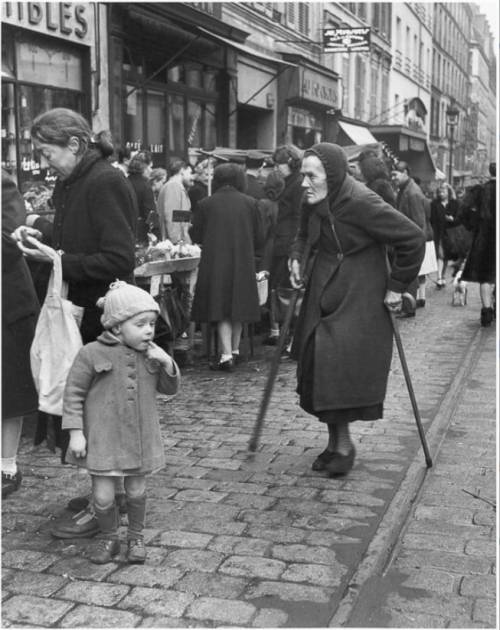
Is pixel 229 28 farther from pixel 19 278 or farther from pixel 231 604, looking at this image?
pixel 231 604

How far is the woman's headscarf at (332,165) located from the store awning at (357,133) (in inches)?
873

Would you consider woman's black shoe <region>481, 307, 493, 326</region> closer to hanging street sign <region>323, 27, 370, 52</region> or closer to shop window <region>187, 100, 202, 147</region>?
shop window <region>187, 100, 202, 147</region>

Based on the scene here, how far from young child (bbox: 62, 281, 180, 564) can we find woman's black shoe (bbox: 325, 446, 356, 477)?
155 cm

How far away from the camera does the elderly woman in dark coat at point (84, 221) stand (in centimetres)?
440

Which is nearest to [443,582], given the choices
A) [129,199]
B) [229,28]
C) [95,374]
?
[95,374]

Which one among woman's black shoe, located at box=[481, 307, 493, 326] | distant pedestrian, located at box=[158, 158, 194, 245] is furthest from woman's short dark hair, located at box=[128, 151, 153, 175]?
woman's black shoe, located at box=[481, 307, 493, 326]

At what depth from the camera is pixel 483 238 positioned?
11.4 metres

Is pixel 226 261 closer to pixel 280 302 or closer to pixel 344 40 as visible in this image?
pixel 280 302

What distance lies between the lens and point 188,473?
17.7 ft

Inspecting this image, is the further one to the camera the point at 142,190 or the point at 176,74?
the point at 176,74

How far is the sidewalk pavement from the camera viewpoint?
11.8 ft

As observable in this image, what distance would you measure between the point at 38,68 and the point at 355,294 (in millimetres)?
9215

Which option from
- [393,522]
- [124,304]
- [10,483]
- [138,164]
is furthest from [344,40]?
[124,304]

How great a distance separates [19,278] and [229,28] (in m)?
13.0
